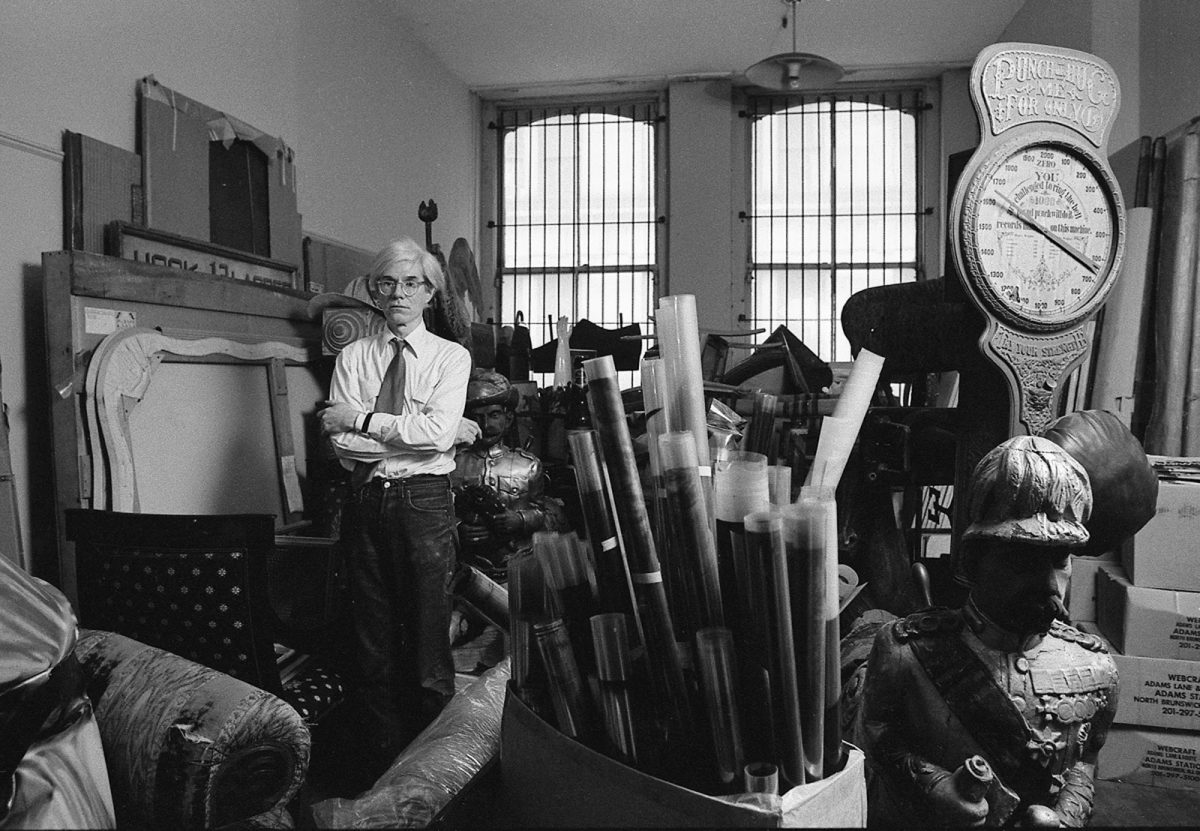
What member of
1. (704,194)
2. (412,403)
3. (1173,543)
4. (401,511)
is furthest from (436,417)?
(704,194)

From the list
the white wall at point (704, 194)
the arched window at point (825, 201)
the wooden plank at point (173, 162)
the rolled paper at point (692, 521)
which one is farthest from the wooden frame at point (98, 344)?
the arched window at point (825, 201)

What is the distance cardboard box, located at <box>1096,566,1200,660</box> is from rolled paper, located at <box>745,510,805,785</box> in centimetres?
176

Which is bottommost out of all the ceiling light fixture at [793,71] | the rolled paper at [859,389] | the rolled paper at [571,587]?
the rolled paper at [571,587]

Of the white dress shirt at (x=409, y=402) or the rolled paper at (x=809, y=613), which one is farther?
the white dress shirt at (x=409, y=402)

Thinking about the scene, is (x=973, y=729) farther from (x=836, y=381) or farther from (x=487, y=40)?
(x=487, y=40)

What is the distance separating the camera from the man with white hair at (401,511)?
2482mm

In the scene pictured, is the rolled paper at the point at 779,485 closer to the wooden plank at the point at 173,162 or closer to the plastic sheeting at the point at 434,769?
the plastic sheeting at the point at 434,769

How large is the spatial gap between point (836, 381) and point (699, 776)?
4414mm

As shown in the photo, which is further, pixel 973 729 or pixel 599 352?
pixel 599 352

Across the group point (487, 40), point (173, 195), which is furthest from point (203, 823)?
point (487, 40)

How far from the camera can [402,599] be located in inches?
101

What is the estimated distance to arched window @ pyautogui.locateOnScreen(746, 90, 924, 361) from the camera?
7.31 metres

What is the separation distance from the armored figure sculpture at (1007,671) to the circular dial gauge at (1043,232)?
961 mm

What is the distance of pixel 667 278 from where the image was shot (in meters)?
7.39
